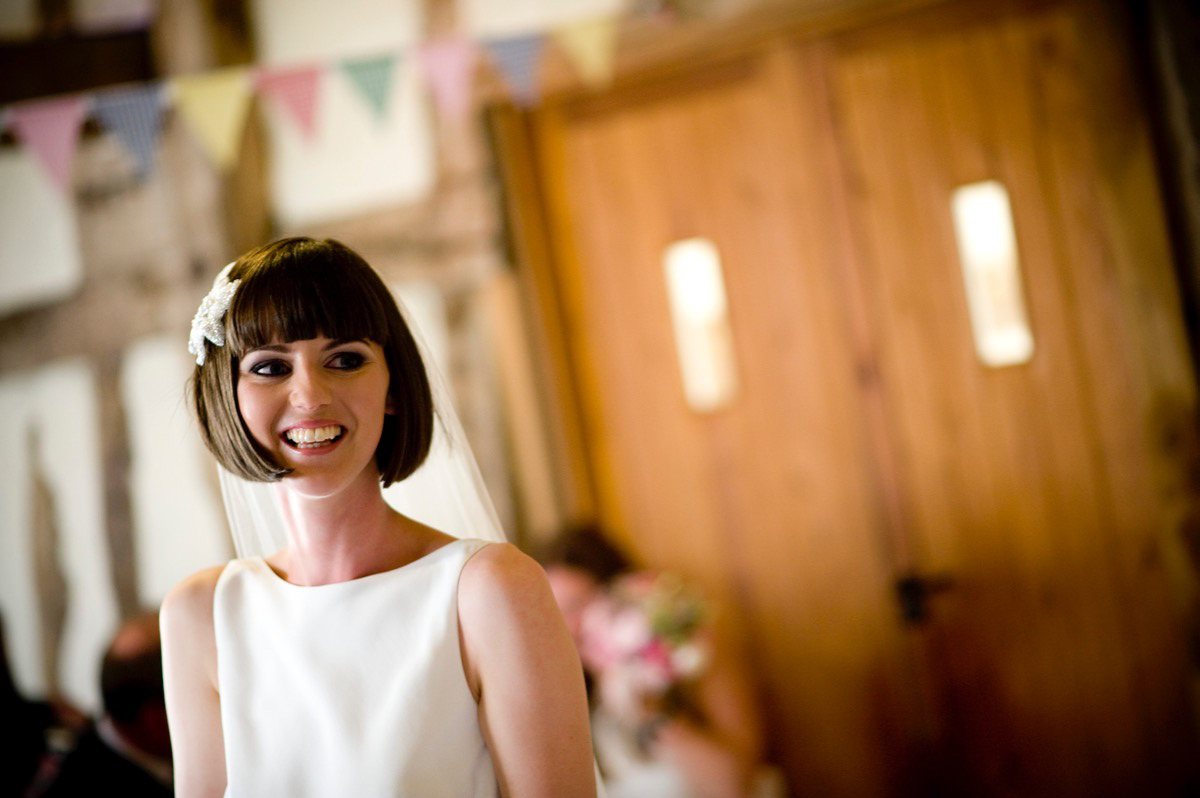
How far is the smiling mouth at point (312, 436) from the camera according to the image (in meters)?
0.94

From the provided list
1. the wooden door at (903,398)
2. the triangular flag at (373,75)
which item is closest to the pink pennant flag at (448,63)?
the triangular flag at (373,75)

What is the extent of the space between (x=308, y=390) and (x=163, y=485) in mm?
2498

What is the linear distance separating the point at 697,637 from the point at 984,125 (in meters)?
1.63

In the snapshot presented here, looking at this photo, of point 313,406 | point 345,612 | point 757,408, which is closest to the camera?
point 313,406

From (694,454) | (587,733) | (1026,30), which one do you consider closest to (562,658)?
(587,733)

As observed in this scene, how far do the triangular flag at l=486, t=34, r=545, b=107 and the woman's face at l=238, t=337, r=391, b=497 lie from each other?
5.69ft

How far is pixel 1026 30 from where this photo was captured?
2.54 metres

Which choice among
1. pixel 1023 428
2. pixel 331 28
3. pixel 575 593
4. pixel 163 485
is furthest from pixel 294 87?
pixel 1023 428

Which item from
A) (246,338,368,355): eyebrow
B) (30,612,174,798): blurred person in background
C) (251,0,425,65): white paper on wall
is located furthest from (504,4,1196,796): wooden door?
(246,338,368,355): eyebrow

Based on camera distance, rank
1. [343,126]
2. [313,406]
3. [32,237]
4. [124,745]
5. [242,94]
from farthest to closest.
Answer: [32,237] → [343,126] → [242,94] → [124,745] → [313,406]

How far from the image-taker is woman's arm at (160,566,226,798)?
3.48 feet

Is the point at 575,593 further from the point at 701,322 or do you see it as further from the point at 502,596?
the point at 502,596

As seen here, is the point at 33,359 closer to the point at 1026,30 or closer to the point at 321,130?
the point at 321,130

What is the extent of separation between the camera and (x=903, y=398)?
269 centimetres
